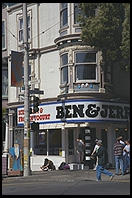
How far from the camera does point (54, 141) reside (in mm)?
26594

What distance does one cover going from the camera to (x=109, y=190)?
1424 cm

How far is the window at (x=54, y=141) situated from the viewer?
26266 mm

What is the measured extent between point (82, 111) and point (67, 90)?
5.79ft

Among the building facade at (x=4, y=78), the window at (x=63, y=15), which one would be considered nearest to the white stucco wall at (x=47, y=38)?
the window at (x=63, y=15)

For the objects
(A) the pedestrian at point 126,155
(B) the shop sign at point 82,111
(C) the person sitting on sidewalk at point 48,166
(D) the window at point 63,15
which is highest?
(D) the window at point 63,15

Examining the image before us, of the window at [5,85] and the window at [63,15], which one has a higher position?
the window at [63,15]

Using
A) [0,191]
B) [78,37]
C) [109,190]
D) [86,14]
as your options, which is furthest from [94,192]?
[78,37]

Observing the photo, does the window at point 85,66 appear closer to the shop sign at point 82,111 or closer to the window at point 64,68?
the window at point 64,68

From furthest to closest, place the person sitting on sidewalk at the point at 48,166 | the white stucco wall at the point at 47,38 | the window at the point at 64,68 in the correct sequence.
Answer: the white stucco wall at the point at 47,38
the window at the point at 64,68
the person sitting on sidewalk at the point at 48,166

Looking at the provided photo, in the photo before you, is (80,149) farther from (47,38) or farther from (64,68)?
(47,38)

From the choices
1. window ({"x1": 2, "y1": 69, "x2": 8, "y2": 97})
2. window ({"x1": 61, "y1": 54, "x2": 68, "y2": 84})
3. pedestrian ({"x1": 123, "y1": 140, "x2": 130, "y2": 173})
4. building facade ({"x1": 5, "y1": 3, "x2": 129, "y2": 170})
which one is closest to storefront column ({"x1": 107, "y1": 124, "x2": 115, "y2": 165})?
building facade ({"x1": 5, "y1": 3, "x2": 129, "y2": 170})

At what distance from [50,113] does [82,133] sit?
220 cm

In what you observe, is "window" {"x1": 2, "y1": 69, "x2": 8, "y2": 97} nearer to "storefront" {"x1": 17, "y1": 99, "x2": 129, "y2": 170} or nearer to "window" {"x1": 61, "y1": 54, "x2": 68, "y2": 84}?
"storefront" {"x1": 17, "y1": 99, "x2": 129, "y2": 170}

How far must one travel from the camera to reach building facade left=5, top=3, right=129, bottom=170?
24328 millimetres
